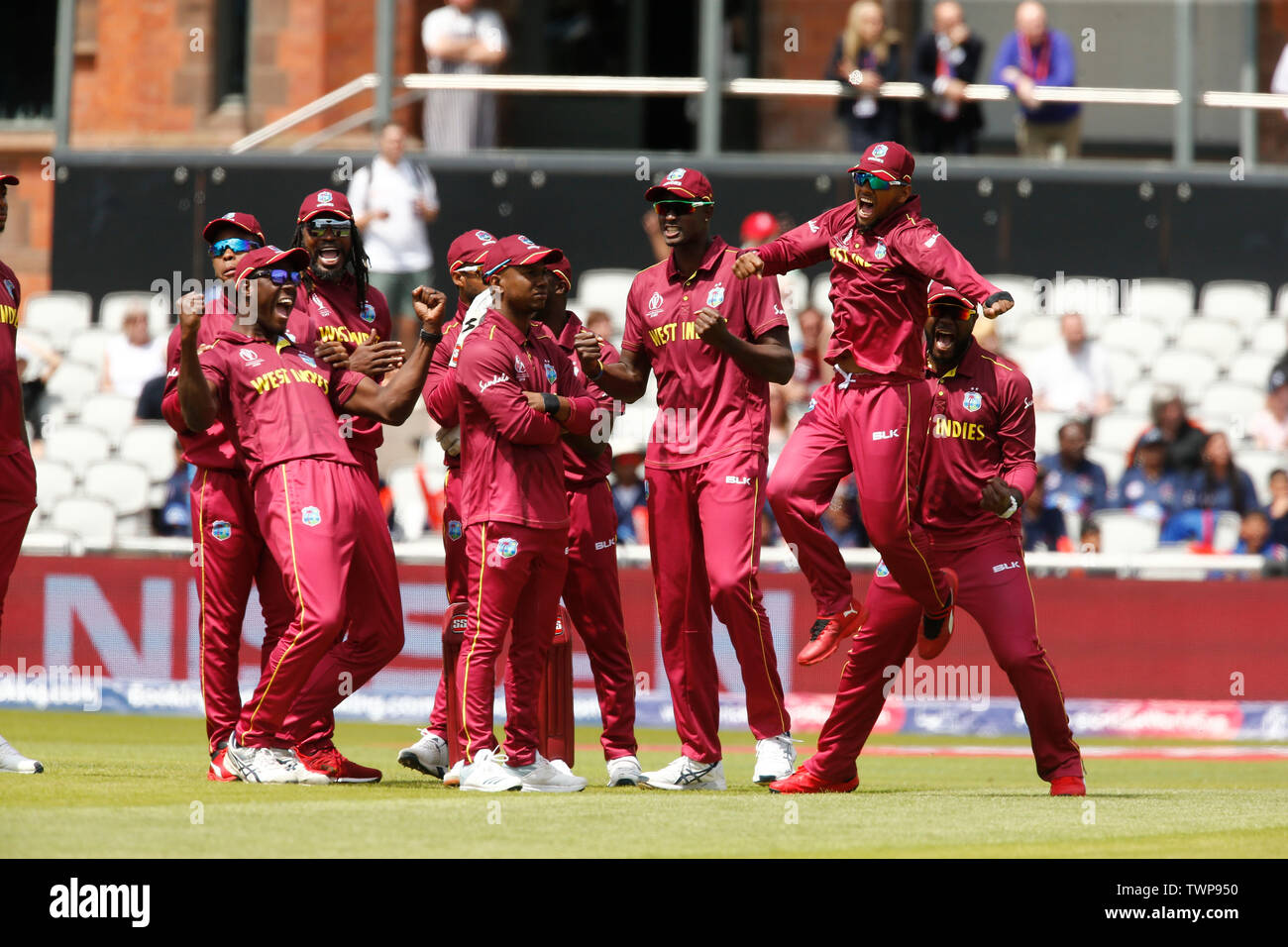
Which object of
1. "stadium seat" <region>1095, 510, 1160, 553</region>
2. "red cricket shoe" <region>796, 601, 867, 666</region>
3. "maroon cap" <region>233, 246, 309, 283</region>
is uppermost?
"maroon cap" <region>233, 246, 309, 283</region>

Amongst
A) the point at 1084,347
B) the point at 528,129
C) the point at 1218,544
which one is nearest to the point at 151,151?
the point at 528,129

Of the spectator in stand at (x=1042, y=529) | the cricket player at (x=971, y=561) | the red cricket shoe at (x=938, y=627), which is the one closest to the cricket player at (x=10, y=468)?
the cricket player at (x=971, y=561)

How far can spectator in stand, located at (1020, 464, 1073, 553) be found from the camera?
1491 cm

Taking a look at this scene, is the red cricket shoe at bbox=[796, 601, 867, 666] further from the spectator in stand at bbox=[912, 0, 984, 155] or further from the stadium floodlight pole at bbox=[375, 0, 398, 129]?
the stadium floodlight pole at bbox=[375, 0, 398, 129]

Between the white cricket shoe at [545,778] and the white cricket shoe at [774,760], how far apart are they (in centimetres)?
98

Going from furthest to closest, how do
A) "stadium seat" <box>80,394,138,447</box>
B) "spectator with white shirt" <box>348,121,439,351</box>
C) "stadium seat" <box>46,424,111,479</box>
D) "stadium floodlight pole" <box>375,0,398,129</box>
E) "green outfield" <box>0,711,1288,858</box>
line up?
"stadium floodlight pole" <box>375,0,398,129</box>
"spectator with white shirt" <box>348,121,439,351</box>
"stadium seat" <box>80,394,138,447</box>
"stadium seat" <box>46,424,111,479</box>
"green outfield" <box>0,711,1288,858</box>

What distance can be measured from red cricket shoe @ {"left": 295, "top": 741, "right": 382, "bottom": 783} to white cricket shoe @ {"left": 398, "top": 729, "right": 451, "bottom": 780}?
0.18 metres

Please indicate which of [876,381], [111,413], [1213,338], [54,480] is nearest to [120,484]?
[54,480]

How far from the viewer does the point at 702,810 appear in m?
7.82

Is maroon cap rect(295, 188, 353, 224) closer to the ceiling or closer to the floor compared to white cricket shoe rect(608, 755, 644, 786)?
closer to the ceiling

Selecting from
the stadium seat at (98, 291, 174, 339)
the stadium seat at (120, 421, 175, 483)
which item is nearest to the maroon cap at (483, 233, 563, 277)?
the stadium seat at (120, 421, 175, 483)

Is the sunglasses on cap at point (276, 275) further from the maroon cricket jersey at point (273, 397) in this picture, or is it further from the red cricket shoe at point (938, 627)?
the red cricket shoe at point (938, 627)

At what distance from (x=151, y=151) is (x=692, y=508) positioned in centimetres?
1246

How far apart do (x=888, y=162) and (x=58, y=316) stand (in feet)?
41.4
